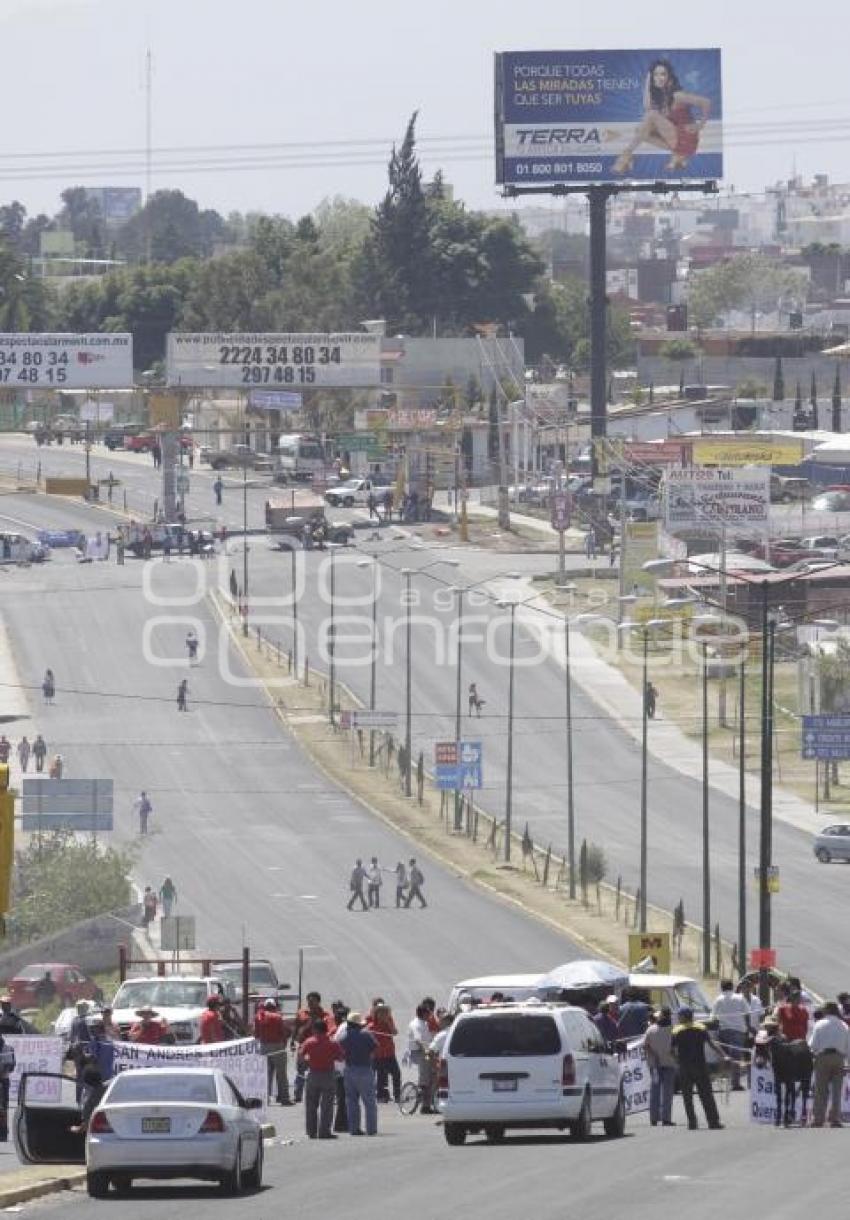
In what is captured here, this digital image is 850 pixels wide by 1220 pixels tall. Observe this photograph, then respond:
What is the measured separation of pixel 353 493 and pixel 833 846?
239 ft

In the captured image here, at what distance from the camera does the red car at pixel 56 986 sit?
177ft

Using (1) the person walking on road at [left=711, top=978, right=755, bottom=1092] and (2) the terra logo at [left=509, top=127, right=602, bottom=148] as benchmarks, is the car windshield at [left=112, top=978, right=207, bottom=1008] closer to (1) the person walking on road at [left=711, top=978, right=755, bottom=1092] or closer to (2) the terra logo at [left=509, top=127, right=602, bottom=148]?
(1) the person walking on road at [left=711, top=978, right=755, bottom=1092]

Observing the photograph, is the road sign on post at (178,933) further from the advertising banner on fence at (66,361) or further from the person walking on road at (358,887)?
the advertising banner on fence at (66,361)

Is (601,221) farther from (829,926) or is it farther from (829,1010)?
(829,1010)

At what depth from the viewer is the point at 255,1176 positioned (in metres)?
24.9

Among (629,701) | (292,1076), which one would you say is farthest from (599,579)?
(292,1076)

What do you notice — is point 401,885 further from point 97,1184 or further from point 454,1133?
point 97,1184

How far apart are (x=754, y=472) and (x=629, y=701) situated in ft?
75.7

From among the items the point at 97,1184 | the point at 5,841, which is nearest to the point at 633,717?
the point at 97,1184

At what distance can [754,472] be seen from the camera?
125250 mm

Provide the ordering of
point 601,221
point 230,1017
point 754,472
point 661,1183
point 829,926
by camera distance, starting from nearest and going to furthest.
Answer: point 661,1183, point 230,1017, point 829,926, point 754,472, point 601,221

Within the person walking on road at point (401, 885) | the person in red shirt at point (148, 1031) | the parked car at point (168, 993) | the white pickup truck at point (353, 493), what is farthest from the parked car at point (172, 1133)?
the white pickup truck at point (353, 493)

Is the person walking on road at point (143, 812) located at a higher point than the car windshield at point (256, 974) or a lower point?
lower

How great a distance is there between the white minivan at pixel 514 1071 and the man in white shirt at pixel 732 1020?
678 centimetres
